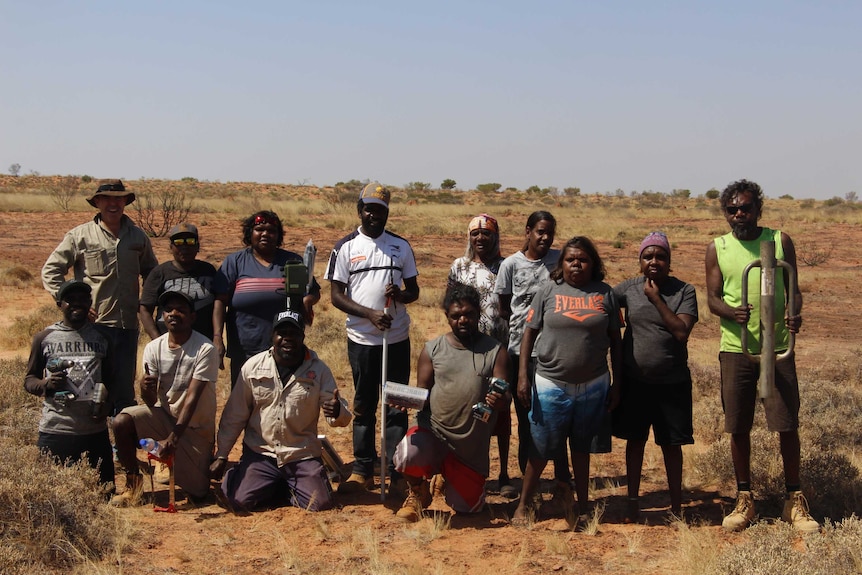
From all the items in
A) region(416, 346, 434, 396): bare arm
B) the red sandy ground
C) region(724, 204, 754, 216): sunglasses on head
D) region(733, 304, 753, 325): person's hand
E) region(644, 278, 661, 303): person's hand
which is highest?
region(724, 204, 754, 216): sunglasses on head

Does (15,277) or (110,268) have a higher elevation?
(110,268)

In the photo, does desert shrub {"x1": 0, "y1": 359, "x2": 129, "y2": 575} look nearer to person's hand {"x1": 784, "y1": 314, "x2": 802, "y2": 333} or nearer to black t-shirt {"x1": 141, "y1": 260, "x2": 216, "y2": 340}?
black t-shirt {"x1": 141, "y1": 260, "x2": 216, "y2": 340}

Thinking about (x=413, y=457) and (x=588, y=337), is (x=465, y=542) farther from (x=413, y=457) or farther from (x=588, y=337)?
(x=588, y=337)

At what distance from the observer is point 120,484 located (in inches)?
237

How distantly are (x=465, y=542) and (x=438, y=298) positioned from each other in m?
10.1

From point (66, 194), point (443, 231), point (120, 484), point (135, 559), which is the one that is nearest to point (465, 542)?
point (135, 559)

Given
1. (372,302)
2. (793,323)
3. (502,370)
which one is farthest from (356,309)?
(793,323)

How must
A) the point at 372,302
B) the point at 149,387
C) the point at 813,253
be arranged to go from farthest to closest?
the point at 813,253
the point at 372,302
the point at 149,387

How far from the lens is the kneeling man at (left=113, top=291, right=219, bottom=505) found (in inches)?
216

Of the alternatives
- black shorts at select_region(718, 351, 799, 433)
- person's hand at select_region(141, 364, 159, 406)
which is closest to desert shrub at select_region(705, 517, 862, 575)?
black shorts at select_region(718, 351, 799, 433)

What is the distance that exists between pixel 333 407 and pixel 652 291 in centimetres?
215

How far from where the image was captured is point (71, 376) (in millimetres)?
5355

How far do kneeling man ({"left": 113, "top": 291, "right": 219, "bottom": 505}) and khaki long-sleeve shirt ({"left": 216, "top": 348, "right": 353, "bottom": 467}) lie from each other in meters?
0.19

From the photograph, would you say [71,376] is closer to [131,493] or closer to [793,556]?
[131,493]
